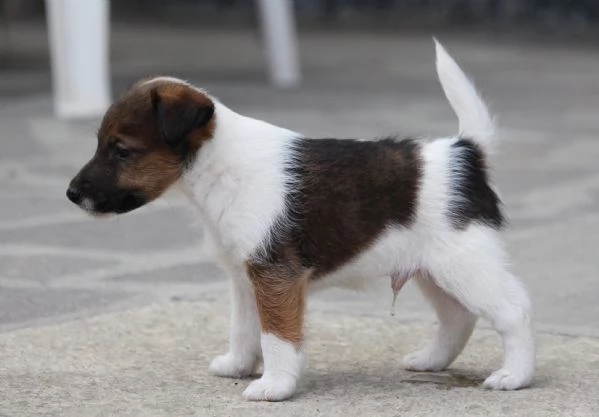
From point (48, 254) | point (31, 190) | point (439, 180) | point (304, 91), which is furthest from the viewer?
point (304, 91)

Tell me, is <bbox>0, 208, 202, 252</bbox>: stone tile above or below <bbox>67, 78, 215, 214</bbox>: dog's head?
below

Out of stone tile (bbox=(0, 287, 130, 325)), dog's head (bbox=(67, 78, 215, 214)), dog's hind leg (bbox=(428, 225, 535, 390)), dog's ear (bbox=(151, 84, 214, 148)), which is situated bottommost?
stone tile (bbox=(0, 287, 130, 325))

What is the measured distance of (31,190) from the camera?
947cm

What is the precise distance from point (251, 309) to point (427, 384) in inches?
29.9

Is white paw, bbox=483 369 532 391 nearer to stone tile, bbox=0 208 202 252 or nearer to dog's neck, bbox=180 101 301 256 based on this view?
dog's neck, bbox=180 101 301 256

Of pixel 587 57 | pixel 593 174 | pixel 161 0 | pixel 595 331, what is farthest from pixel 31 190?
pixel 161 0

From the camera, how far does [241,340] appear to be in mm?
5293

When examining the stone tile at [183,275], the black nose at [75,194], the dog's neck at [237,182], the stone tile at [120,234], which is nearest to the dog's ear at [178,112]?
the dog's neck at [237,182]

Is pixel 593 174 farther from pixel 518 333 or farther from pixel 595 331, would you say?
pixel 518 333

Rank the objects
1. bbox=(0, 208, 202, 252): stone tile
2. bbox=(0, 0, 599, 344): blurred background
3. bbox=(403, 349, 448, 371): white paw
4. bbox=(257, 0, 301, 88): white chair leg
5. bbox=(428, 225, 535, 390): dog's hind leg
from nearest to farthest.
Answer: bbox=(428, 225, 535, 390): dog's hind leg < bbox=(403, 349, 448, 371): white paw < bbox=(0, 0, 599, 344): blurred background < bbox=(0, 208, 202, 252): stone tile < bbox=(257, 0, 301, 88): white chair leg

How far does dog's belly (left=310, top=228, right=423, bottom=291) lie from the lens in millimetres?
5066

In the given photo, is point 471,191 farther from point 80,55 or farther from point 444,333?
point 80,55

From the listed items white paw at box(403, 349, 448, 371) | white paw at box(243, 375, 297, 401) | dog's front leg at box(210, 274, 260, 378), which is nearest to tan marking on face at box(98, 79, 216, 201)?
dog's front leg at box(210, 274, 260, 378)

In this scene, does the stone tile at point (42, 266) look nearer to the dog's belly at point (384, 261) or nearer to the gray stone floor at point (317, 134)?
the gray stone floor at point (317, 134)
